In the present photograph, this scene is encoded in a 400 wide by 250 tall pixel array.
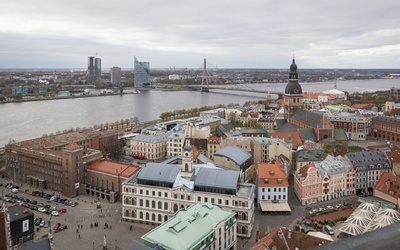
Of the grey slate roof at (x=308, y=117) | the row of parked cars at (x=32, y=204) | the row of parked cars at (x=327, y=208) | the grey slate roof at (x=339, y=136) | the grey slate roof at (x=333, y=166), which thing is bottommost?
the row of parked cars at (x=32, y=204)

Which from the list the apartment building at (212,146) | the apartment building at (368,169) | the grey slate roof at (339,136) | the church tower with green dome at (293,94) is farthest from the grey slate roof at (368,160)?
the church tower with green dome at (293,94)

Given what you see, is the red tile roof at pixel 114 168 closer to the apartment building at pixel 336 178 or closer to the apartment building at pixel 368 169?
the apartment building at pixel 336 178

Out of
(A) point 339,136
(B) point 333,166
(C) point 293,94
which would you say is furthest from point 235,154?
(C) point 293,94

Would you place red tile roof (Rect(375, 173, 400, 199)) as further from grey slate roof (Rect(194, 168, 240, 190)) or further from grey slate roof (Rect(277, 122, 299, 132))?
grey slate roof (Rect(277, 122, 299, 132))

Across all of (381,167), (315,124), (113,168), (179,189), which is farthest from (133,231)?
(315,124)

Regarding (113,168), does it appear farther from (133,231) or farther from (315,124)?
(315,124)

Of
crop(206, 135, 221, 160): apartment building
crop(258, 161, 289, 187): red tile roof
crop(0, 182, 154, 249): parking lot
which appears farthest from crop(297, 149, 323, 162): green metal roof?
crop(0, 182, 154, 249): parking lot
